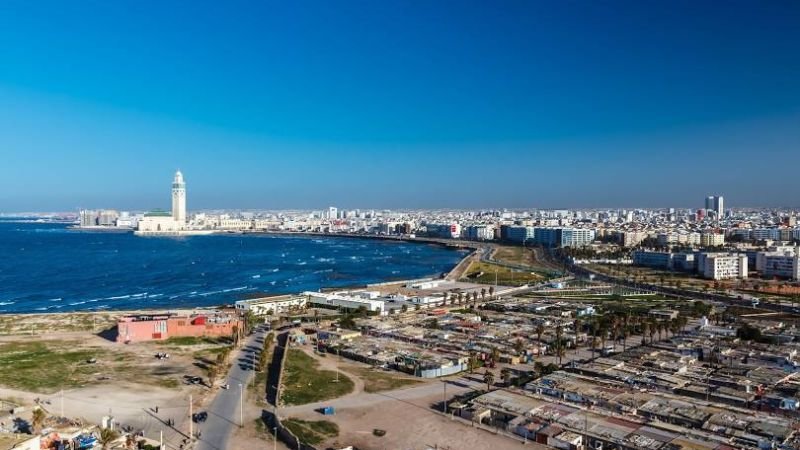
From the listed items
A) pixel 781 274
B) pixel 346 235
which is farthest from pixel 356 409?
pixel 346 235

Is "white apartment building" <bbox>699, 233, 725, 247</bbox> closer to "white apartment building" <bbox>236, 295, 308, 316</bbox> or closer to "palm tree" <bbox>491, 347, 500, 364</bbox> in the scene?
"white apartment building" <bbox>236, 295, 308, 316</bbox>

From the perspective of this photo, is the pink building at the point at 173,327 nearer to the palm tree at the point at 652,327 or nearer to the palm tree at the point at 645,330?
the palm tree at the point at 645,330

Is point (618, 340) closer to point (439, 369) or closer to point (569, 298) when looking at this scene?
point (439, 369)

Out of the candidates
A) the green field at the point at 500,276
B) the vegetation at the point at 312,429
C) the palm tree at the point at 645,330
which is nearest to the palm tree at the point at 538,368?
the palm tree at the point at 645,330

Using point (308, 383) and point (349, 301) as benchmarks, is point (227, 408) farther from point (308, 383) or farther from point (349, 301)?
point (349, 301)

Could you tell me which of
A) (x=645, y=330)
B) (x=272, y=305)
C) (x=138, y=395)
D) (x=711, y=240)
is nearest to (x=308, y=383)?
(x=138, y=395)

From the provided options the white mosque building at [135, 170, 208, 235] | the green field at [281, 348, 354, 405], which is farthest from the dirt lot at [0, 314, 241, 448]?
the white mosque building at [135, 170, 208, 235]
